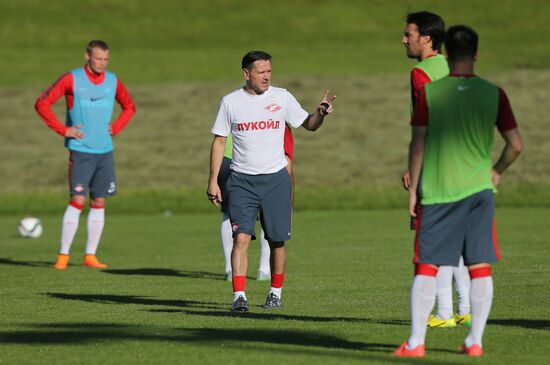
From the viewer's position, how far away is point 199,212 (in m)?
26.9

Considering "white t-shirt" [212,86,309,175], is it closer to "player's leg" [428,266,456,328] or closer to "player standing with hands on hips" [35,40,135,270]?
"player's leg" [428,266,456,328]

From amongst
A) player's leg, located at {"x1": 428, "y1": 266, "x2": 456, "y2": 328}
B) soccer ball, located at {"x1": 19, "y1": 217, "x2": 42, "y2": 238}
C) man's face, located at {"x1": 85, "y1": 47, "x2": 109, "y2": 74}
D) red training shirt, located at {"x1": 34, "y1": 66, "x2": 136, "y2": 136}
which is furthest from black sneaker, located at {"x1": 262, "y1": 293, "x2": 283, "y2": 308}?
soccer ball, located at {"x1": 19, "y1": 217, "x2": 42, "y2": 238}

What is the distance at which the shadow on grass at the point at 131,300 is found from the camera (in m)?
12.7

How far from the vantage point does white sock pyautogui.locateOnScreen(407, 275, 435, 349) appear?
872cm

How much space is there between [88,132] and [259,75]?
5834mm

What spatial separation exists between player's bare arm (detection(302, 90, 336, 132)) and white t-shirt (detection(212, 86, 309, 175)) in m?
0.16

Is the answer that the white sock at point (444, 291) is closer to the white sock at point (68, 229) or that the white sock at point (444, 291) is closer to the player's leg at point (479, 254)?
the player's leg at point (479, 254)

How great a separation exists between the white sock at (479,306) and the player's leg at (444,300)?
148cm

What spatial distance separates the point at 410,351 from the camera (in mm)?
8750

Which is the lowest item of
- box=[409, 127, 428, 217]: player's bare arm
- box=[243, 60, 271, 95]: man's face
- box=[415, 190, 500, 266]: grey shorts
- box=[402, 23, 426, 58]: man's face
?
box=[415, 190, 500, 266]: grey shorts

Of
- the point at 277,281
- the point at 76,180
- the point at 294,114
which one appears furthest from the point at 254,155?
the point at 76,180

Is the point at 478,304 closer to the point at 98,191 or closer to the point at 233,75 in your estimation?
the point at 98,191

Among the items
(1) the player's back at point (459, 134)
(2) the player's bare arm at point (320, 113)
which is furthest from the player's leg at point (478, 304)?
(2) the player's bare arm at point (320, 113)

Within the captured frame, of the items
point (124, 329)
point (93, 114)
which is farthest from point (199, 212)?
point (124, 329)
